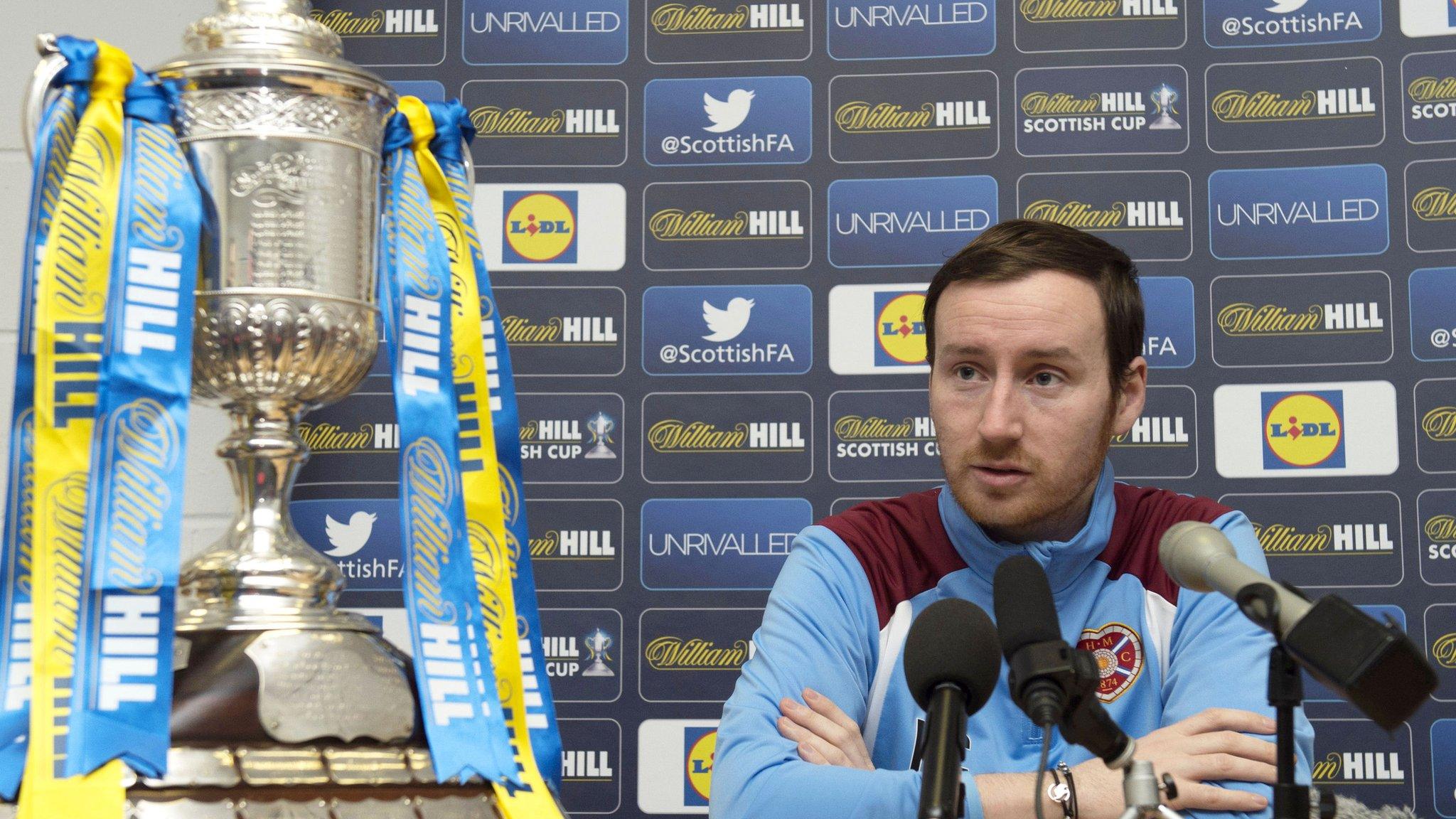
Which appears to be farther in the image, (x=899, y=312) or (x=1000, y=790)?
(x=899, y=312)

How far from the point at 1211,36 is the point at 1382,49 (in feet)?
1.05

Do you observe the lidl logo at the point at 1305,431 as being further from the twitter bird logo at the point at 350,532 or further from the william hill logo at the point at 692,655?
the twitter bird logo at the point at 350,532

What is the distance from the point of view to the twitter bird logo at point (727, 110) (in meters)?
2.79

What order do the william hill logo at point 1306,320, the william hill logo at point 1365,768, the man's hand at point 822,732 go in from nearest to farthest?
the man's hand at point 822,732
the william hill logo at point 1365,768
the william hill logo at point 1306,320

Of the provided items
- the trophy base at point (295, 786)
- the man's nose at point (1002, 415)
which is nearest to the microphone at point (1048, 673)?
the trophy base at point (295, 786)

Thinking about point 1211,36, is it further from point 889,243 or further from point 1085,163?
point 889,243

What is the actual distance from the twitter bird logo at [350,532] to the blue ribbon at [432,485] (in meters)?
1.49

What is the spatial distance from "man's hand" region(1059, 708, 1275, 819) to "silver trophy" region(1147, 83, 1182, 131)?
1573 millimetres

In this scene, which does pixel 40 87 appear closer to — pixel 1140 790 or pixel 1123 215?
pixel 1140 790

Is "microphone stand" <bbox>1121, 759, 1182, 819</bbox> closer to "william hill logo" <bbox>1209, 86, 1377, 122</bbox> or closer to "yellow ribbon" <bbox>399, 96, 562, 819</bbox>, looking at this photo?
"yellow ribbon" <bbox>399, 96, 562, 819</bbox>

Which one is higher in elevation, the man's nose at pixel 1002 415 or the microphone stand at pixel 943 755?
the man's nose at pixel 1002 415

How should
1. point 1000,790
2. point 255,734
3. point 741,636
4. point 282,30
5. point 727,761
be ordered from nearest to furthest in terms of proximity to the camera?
point 255,734 < point 282,30 < point 1000,790 < point 727,761 < point 741,636

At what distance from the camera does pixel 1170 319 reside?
104 inches

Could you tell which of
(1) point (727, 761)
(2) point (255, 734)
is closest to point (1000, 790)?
(1) point (727, 761)
